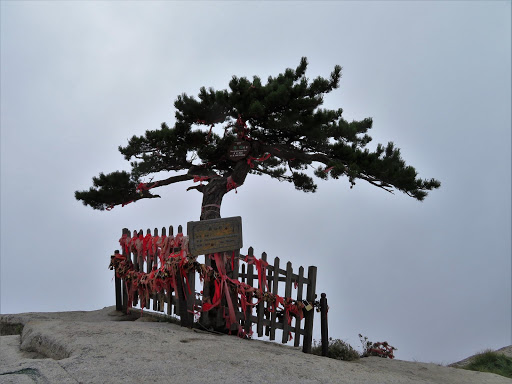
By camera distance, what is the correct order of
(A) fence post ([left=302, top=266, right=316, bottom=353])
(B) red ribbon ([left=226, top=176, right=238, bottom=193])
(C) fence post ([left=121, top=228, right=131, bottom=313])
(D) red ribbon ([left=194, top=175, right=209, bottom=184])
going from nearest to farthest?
(A) fence post ([left=302, top=266, right=316, bottom=353])
(B) red ribbon ([left=226, top=176, right=238, bottom=193])
(D) red ribbon ([left=194, top=175, right=209, bottom=184])
(C) fence post ([left=121, top=228, right=131, bottom=313])

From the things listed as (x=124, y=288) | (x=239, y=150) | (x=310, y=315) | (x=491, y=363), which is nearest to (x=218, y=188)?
(x=239, y=150)

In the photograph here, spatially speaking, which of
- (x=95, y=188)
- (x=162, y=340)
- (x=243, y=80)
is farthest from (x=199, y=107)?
(x=162, y=340)

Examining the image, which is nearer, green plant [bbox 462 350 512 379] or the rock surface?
the rock surface

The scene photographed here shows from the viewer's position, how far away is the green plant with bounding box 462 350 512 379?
8.33 metres

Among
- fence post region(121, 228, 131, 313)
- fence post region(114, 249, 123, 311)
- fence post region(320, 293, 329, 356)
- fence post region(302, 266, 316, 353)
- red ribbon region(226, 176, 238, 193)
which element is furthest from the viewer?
fence post region(114, 249, 123, 311)

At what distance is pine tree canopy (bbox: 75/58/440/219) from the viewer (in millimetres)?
7734

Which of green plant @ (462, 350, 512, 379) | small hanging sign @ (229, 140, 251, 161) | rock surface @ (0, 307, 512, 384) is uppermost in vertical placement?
small hanging sign @ (229, 140, 251, 161)

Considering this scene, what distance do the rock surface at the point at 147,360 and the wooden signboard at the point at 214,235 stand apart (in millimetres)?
1204

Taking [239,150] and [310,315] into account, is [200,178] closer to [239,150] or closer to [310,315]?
[239,150]

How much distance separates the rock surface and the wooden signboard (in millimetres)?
1204

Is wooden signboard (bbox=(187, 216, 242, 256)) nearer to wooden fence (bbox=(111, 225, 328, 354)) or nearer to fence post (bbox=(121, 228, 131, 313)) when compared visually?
wooden fence (bbox=(111, 225, 328, 354))

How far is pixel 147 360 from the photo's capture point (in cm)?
487

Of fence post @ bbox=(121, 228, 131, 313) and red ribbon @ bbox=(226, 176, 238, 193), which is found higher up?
red ribbon @ bbox=(226, 176, 238, 193)

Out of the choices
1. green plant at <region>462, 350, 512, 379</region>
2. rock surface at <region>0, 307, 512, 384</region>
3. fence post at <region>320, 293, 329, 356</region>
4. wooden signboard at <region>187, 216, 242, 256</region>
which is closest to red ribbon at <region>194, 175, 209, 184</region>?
wooden signboard at <region>187, 216, 242, 256</region>
